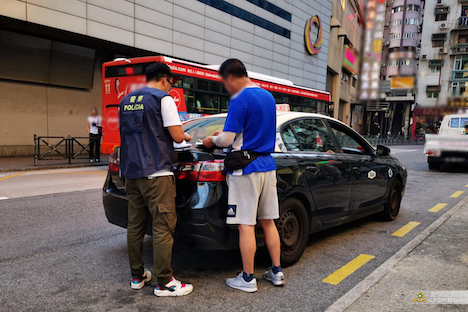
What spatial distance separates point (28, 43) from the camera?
15180 millimetres

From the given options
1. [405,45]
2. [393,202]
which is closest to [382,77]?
[405,45]

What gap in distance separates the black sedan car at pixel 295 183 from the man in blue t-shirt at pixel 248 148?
164 mm

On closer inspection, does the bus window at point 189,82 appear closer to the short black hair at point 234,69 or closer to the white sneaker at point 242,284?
the short black hair at point 234,69

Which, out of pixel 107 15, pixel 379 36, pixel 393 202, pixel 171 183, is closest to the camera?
pixel 379 36

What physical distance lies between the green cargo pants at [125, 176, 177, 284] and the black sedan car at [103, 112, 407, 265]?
0.69 feet

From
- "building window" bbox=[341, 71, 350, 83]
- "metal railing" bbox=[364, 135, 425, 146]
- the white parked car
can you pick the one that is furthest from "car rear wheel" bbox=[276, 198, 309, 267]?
"building window" bbox=[341, 71, 350, 83]

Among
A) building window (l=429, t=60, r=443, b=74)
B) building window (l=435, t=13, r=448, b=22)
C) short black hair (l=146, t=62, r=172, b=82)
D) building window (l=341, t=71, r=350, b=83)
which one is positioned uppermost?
building window (l=341, t=71, r=350, b=83)

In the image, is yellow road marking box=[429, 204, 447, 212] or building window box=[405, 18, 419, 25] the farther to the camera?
yellow road marking box=[429, 204, 447, 212]

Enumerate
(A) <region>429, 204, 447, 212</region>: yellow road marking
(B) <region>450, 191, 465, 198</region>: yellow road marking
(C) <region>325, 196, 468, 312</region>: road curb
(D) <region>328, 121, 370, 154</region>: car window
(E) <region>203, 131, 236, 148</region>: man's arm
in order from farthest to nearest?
(B) <region>450, 191, 465, 198</region>: yellow road marking < (A) <region>429, 204, 447, 212</region>: yellow road marking < (D) <region>328, 121, 370, 154</region>: car window < (E) <region>203, 131, 236, 148</region>: man's arm < (C) <region>325, 196, 468, 312</region>: road curb

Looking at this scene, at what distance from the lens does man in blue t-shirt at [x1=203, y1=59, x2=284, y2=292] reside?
2867 mm

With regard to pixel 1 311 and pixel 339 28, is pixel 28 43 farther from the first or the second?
pixel 339 28

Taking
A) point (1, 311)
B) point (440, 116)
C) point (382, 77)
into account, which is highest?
point (382, 77)

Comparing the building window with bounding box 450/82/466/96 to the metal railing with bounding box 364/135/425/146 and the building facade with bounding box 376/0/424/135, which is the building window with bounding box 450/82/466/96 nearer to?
the building facade with bounding box 376/0/424/135

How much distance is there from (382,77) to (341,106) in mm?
50752
